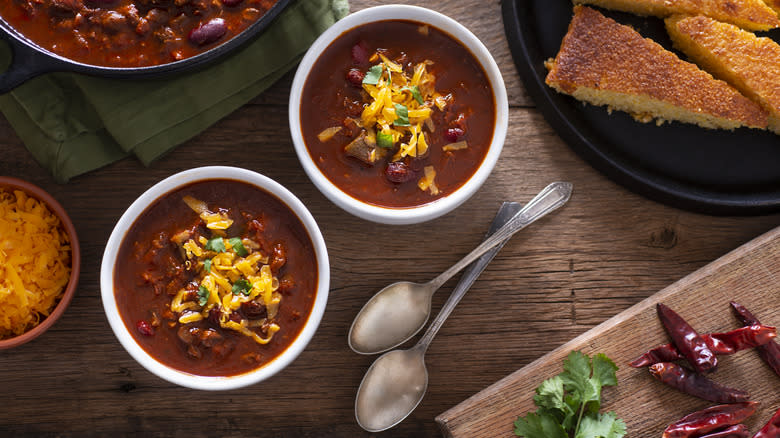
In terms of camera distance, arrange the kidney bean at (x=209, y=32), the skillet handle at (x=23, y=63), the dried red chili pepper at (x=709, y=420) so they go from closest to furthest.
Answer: the skillet handle at (x=23, y=63) → the kidney bean at (x=209, y=32) → the dried red chili pepper at (x=709, y=420)

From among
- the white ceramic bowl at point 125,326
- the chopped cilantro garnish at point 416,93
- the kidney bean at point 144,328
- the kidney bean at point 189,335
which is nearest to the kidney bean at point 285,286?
the white ceramic bowl at point 125,326

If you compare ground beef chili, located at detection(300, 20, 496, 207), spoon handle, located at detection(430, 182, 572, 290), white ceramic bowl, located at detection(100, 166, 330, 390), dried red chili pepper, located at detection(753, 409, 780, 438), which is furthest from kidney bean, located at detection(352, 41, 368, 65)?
dried red chili pepper, located at detection(753, 409, 780, 438)

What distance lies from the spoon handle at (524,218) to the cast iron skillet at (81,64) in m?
1.31

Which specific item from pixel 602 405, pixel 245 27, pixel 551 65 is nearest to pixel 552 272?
pixel 602 405

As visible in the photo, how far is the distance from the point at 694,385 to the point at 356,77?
1.98 metres

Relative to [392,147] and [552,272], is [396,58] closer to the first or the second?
[392,147]

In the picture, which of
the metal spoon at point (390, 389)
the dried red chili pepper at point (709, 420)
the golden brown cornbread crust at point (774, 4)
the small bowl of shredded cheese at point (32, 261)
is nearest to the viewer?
the small bowl of shredded cheese at point (32, 261)

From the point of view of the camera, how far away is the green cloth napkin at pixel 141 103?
297cm

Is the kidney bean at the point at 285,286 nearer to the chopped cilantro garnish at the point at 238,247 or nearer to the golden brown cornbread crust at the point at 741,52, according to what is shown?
the chopped cilantro garnish at the point at 238,247

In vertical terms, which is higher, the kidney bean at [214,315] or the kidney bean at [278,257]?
the kidney bean at [278,257]

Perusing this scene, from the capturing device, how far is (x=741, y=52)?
3.24m

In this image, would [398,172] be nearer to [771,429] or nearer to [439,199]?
[439,199]

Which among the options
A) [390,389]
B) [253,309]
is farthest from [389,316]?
[253,309]

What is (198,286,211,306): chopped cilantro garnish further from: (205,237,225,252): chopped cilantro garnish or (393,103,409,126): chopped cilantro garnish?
(393,103,409,126): chopped cilantro garnish
